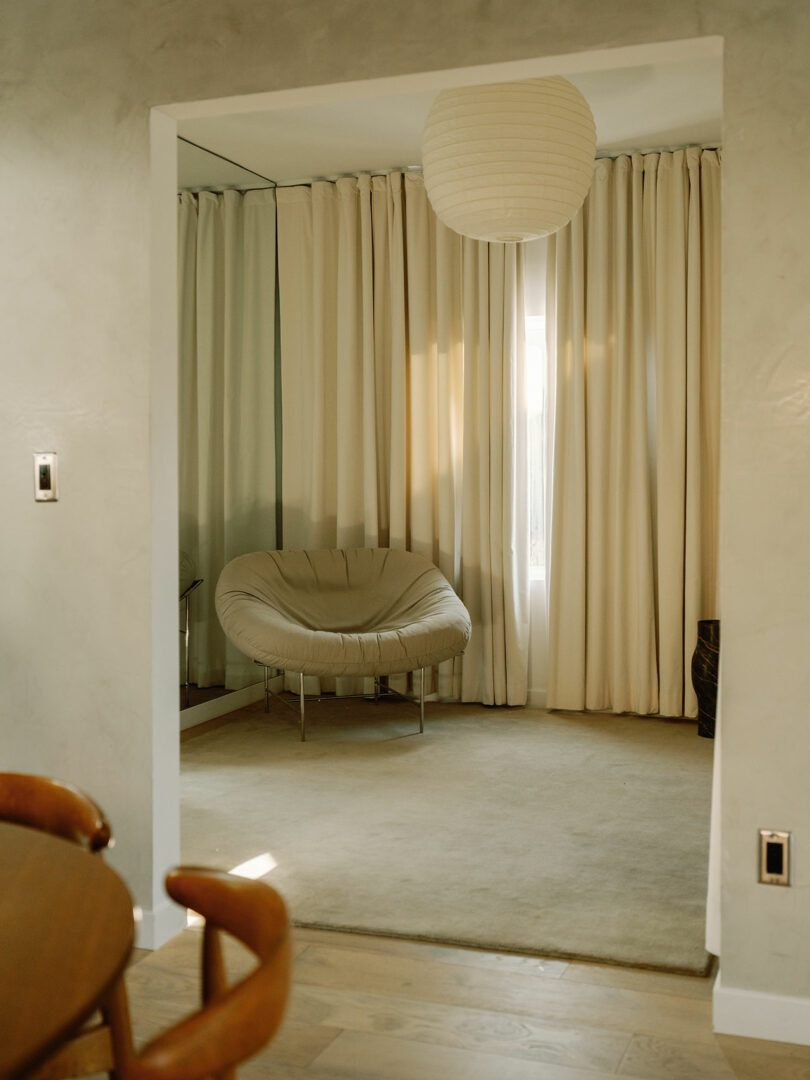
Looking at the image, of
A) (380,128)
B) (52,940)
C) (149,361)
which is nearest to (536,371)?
(380,128)

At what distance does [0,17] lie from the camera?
110 inches

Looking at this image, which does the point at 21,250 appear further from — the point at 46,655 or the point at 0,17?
the point at 46,655

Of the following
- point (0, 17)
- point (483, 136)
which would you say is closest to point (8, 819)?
point (0, 17)

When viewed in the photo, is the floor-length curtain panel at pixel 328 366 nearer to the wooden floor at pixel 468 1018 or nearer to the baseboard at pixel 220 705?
the baseboard at pixel 220 705

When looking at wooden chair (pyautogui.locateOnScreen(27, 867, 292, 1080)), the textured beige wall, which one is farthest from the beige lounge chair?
wooden chair (pyautogui.locateOnScreen(27, 867, 292, 1080))

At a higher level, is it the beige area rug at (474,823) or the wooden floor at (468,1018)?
the beige area rug at (474,823)

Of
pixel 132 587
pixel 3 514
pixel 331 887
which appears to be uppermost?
pixel 3 514

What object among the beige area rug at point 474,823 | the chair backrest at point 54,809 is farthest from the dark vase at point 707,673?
the chair backrest at point 54,809

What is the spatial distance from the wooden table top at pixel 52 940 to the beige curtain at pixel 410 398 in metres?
4.40

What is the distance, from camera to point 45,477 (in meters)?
2.81

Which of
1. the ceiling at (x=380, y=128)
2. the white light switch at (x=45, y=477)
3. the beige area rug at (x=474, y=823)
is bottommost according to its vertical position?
the beige area rug at (x=474, y=823)

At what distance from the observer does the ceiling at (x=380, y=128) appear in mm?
4383

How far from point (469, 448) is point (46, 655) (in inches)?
124

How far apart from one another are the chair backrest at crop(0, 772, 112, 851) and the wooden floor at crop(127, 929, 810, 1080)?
0.88 metres
